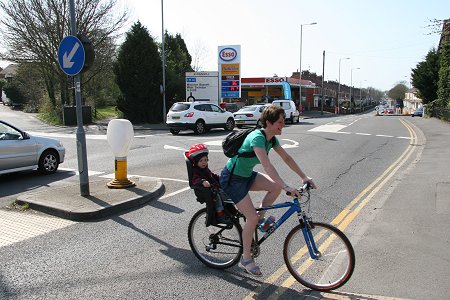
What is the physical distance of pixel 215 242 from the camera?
4.66 meters

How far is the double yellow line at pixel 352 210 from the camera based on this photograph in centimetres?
408

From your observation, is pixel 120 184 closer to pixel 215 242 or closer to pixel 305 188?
pixel 215 242

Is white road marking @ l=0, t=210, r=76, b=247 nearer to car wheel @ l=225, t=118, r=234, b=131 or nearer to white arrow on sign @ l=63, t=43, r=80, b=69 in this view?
white arrow on sign @ l=63, t=43, r=80, b=69

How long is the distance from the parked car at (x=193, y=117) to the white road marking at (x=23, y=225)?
575 inches

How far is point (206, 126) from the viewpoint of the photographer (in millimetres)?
22250

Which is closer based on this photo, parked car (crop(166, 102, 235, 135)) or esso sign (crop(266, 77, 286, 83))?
parked car (crop(166, 102, 235, 135))

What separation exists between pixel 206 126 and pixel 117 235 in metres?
16.7

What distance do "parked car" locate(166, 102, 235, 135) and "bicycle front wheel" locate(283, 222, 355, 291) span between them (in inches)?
677

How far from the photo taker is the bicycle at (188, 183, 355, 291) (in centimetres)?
408

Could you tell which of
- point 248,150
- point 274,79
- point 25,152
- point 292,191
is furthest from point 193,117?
point 274,79

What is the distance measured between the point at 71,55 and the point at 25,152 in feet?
12.8

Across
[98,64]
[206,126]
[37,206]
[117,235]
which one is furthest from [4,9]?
[117,235]

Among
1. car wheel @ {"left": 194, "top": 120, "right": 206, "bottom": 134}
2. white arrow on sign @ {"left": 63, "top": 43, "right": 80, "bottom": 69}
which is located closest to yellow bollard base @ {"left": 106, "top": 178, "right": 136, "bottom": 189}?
white arrow on sign @ {"left": 63, "top": 43, "right": 80, "bottom": 69}

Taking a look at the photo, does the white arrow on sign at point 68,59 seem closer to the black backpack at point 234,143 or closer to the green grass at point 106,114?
the black backpack at point 234,143
